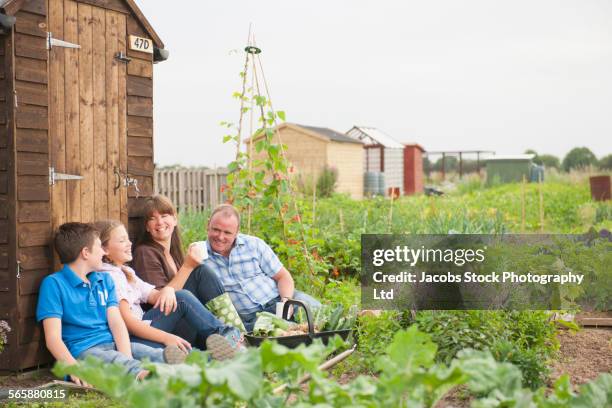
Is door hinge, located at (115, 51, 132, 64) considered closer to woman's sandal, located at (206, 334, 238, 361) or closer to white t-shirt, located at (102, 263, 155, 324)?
white t-shirt, located at (102, 263, 155, 324)

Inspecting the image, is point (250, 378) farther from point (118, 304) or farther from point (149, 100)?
point (149, 100)

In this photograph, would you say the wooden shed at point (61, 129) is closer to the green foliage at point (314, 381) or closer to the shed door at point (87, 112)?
the shed door at point (87, 112)

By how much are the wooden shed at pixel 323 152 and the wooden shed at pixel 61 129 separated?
56.9 ft

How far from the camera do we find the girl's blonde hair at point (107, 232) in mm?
4832

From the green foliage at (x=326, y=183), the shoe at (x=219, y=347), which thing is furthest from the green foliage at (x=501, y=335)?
the green foliage at (x=326, y=183)

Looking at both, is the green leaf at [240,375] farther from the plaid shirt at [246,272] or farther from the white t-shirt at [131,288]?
the plaid shirt at [246,272]

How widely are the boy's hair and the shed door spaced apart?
0.24 metres

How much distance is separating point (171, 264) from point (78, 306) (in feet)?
2.91

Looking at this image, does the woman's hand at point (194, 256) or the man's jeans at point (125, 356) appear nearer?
the man's jeans at point (125, 356)

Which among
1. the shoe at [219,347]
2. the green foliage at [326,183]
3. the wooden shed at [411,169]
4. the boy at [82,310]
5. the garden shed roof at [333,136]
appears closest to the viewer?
the shoe at [219,347]

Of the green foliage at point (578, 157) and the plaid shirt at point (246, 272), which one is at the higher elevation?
the green foliage at point (578, 157)

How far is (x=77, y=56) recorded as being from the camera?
16.9ft

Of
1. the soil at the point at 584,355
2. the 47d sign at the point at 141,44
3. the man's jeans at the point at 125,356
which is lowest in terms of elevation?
the soil at the point at 584,355

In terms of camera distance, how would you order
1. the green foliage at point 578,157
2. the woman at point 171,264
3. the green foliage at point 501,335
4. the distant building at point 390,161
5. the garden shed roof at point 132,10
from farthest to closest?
the green foliage at point 578,157 → the distant building at point 390,161 → the woman at point 171,264 → the garden shed roof at point 132,10 → the green foliage at point 501,335
